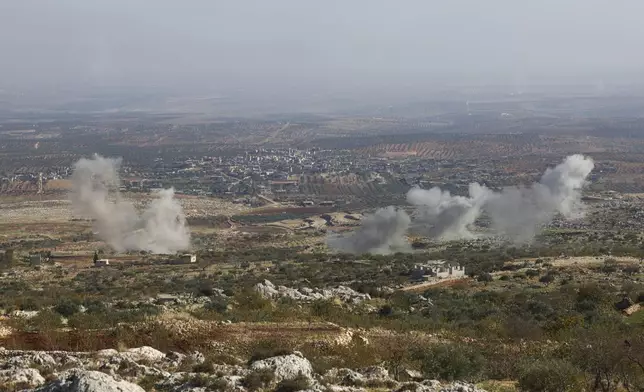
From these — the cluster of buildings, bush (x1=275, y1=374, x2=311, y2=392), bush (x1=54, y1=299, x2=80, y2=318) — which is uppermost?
bush (x1=275, y1=374, x2=311, y2=392)

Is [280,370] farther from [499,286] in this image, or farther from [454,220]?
[454,220]

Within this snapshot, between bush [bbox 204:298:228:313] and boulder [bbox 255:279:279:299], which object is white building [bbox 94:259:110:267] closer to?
boulder [bbox 255:279:279:299]

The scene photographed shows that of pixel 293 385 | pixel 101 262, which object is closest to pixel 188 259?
pixel 101 262

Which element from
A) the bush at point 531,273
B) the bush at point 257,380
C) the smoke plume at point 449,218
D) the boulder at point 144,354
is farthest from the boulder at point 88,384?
the smoke plume at point 449,218

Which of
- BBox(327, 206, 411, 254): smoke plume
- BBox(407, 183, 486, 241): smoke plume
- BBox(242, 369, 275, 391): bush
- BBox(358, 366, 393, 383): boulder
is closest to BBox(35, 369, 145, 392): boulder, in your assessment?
BBox(242, 369, 275, 391): bush

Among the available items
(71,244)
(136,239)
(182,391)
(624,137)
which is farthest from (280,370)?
(624,137)

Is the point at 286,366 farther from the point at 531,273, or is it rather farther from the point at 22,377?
the point at 531,273
